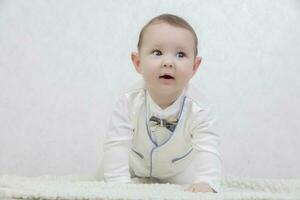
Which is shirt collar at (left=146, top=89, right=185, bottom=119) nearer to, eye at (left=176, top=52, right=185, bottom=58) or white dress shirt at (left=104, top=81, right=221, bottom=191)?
white dress shirt at (left=104, top=81, right=221, bottom=191)

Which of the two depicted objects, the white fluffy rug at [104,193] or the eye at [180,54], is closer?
the white fluffy rug at [104,193]

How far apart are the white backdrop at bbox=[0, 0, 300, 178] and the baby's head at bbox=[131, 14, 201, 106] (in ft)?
2.09

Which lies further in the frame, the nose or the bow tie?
the bow tie

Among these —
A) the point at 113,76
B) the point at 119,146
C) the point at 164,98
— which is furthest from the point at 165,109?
the point at 113,76

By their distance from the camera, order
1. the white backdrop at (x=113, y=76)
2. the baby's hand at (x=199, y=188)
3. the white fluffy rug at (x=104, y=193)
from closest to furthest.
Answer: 1. the white fluffy rug at (x=104, y=193)
2. the baby's hand at (x=199, y=188)
3. the white backdrop at (x=113, y=76)

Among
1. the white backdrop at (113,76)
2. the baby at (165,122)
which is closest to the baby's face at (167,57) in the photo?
the baby at (165,122)

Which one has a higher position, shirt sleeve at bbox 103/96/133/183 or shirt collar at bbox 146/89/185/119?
shirt collar at bbox 146/89/185/119

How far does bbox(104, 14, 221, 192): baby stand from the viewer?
51.3 inches

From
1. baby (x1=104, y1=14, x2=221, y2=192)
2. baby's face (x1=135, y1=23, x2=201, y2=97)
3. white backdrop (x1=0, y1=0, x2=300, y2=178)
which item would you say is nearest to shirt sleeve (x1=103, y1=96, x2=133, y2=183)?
baby (x1=104, y1=14, x2=221, y2=192)

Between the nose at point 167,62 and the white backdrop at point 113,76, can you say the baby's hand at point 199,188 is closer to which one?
the nose at point 167,62

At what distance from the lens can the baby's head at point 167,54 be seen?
51.0 inches

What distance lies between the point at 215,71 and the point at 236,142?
0.32 meters

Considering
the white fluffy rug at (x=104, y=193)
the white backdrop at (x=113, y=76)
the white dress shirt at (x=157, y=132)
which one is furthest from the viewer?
the white backdrop at (x=113, y=76)

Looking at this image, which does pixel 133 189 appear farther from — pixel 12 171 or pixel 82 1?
pixel 82 1
